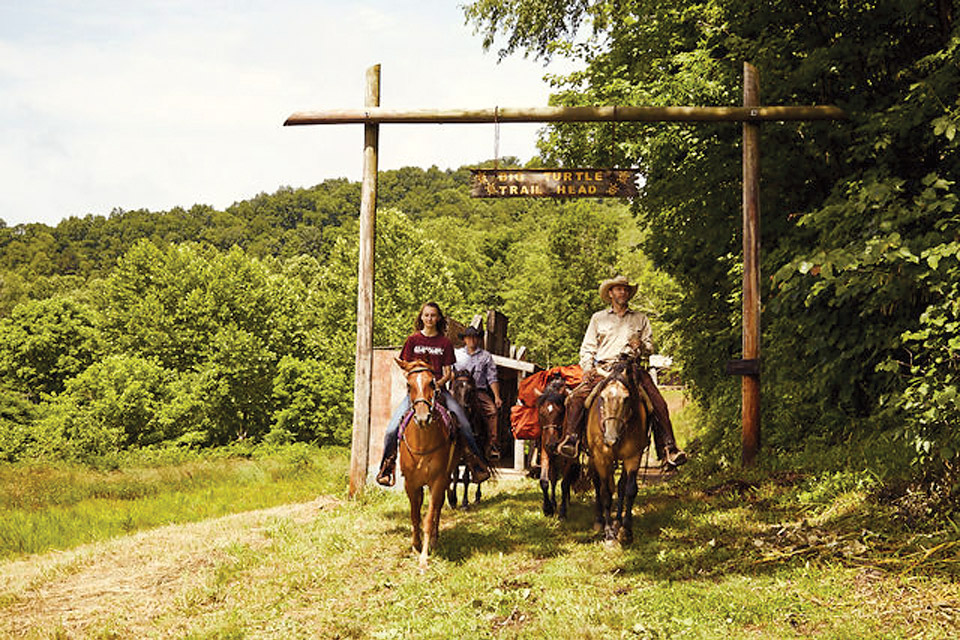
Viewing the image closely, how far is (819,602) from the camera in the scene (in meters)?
6.09

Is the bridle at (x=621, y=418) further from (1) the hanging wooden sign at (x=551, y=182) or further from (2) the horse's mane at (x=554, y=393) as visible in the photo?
(1) the hanging wooden sign at (x=551, y=182)

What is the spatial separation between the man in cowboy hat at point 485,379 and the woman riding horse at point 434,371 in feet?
5.57

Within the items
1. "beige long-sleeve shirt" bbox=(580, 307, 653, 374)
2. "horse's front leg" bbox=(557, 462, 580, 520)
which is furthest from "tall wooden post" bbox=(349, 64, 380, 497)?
"beige long-sleeve shirt" bbox=(580, 307, 653, 374)

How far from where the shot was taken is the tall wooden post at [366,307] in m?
12.5

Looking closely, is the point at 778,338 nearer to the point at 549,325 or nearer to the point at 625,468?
the point at 625,468

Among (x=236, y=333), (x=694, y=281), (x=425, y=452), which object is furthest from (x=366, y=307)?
(x=236, y=333)

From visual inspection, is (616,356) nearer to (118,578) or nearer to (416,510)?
(416,510)

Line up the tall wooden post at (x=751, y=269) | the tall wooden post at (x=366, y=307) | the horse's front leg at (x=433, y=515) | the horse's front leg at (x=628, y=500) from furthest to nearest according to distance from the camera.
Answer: the tall wooden post at (x=366, y=307)
the tall wooden post at (x=751, y=269)
the horse's front leg at (x=628, y=500)
the horse's front leg at (x=433, y=515)

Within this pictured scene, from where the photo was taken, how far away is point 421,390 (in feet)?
27.4

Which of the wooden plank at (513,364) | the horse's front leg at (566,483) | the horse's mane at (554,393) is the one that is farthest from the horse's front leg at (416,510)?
the wooden plank at (513,364)

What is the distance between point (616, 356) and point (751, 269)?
162 inches

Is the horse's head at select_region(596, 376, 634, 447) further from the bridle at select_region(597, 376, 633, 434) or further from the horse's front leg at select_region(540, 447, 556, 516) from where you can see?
the horse's front leg at select_region(540, 447, 556, 516)

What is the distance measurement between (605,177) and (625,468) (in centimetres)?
520

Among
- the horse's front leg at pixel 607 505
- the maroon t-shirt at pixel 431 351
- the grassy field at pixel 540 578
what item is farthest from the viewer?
the maroon t-shirt at pixel 431 351
